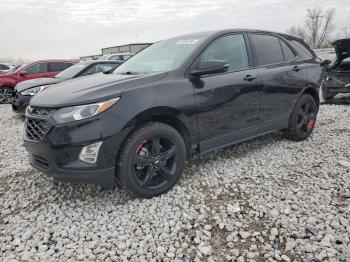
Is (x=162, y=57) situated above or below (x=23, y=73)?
below

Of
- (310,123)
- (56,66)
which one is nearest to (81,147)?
(310,123)

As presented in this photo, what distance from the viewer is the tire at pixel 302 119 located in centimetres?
496

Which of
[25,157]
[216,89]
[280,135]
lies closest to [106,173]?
[216,89]

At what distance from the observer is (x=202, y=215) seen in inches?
122

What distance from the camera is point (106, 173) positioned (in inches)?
122

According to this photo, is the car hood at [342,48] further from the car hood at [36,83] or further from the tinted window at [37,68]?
the tinted window at [37,68]

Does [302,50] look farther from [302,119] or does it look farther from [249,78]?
[249,78]

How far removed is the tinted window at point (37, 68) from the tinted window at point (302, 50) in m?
8.63

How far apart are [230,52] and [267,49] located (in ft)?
2.54

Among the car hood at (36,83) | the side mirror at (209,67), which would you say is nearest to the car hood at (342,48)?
the side mirror at (209,67)

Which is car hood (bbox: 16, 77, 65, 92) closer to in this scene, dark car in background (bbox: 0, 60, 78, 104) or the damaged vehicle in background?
dark car in background (bbox: 0, 60, 78, 104)

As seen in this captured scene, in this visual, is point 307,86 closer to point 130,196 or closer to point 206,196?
point 206,196

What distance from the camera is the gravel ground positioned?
263 centimetres

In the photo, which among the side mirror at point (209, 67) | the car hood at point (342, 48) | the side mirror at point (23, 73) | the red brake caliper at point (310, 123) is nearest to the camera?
the side mirror at point (209, 67)
